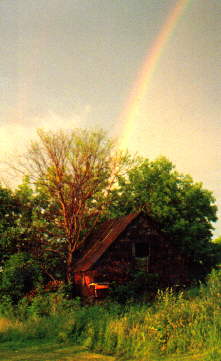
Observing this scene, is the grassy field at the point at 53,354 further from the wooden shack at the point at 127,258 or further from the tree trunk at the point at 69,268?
the tree trunk at the point at 69,268

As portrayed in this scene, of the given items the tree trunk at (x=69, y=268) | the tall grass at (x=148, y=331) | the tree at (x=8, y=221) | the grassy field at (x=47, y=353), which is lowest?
the grassy field at (x=47, y=353)

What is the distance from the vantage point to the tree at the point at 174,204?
117 feet

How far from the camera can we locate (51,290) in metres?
26.4

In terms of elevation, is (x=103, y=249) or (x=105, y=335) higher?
(x=103, y=249)

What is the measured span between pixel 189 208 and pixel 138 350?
27.3 metres

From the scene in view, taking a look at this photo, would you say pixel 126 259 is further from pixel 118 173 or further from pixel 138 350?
pixel 138 350

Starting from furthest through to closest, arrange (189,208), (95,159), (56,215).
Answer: (189,208)
(56,215)
(95,159)

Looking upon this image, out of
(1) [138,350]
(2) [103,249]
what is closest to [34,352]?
(1) [138,350]

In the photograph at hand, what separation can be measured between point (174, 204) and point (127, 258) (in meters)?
12.1

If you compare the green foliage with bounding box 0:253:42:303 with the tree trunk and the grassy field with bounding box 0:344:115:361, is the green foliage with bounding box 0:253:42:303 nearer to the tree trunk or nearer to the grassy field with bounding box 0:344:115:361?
the tree trunk

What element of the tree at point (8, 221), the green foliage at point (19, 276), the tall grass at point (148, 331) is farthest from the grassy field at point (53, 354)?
the tree at point (8, 221)

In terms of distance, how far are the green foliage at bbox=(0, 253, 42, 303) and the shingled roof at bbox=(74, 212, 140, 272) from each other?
125 inches

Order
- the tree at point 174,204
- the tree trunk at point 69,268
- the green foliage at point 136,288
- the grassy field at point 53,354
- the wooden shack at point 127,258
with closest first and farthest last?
1. the grassy field at point 53,354
2. the green foliage at point 136,288
3. the wooden shack at point 127,258
4. the tree trunk at point 69,268
5. the tree at point 174,204

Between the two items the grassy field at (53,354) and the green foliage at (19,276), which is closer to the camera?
the grassy field at (53,354)
